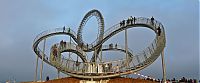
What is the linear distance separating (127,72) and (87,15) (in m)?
13.0

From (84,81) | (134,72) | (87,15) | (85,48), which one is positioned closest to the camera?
(134,72)

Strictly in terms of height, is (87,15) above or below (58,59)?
above

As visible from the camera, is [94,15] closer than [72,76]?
No

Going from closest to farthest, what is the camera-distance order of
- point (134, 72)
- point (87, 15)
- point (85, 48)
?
1. point (134, 72)
2. point (85, 48)
3. point (87, 15)

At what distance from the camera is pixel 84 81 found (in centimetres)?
3319

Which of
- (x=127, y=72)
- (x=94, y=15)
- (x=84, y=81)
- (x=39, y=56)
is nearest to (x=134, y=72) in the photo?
(x=127, y=72)

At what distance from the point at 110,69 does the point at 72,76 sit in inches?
189

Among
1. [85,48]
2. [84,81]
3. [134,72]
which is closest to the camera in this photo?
[134,72]

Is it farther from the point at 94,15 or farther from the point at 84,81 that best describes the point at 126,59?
the point at 94,15

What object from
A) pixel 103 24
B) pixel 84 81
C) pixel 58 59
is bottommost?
pixel 84 81

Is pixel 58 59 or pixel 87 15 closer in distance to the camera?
pixel 58 59

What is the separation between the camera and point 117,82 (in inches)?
1247

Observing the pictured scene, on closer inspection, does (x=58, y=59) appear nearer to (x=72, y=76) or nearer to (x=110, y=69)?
(x=72, y=76)

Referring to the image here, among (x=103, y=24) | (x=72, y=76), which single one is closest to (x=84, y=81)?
(x=72, y=76)
